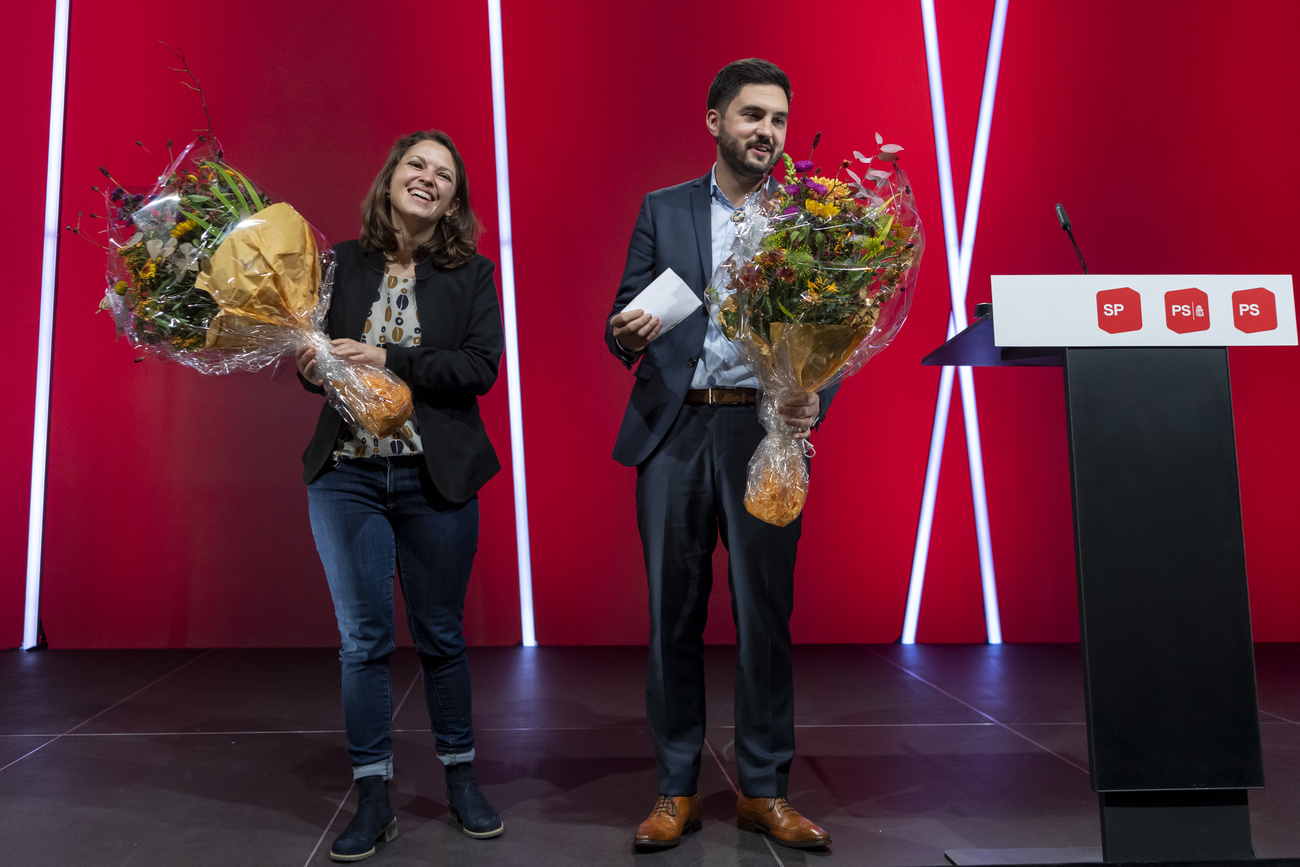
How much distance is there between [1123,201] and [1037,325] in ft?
9.34

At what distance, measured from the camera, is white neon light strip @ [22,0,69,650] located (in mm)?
3619

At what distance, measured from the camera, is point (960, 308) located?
12.6 ft

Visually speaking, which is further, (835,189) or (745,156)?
A: (745,156)

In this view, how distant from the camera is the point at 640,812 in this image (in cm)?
203

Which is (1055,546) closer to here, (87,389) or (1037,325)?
(1037,325)

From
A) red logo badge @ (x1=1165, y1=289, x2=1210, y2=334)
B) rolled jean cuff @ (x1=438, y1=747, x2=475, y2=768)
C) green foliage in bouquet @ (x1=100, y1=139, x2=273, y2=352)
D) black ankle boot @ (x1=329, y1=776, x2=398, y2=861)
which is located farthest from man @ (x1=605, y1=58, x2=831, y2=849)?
green foliage in bouquet @ (x1=100, y1=139, x2=273, y2=352)

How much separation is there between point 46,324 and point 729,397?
3118 millimetres

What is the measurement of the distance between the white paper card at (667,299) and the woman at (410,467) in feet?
1.33

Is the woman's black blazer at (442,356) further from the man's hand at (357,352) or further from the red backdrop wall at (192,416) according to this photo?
the red backdrop wall at (192,416)

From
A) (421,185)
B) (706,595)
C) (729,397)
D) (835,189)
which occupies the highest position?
(421,185)

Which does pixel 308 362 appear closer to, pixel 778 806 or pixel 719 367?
pixel 719 367

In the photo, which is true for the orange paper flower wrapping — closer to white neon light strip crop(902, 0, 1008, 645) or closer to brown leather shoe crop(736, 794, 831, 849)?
brown leather shoe crop(736, 794, 831, 849)

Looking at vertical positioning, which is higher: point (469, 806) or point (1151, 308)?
point (1151, 308)

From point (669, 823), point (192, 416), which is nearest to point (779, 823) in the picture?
point (669, 823)
